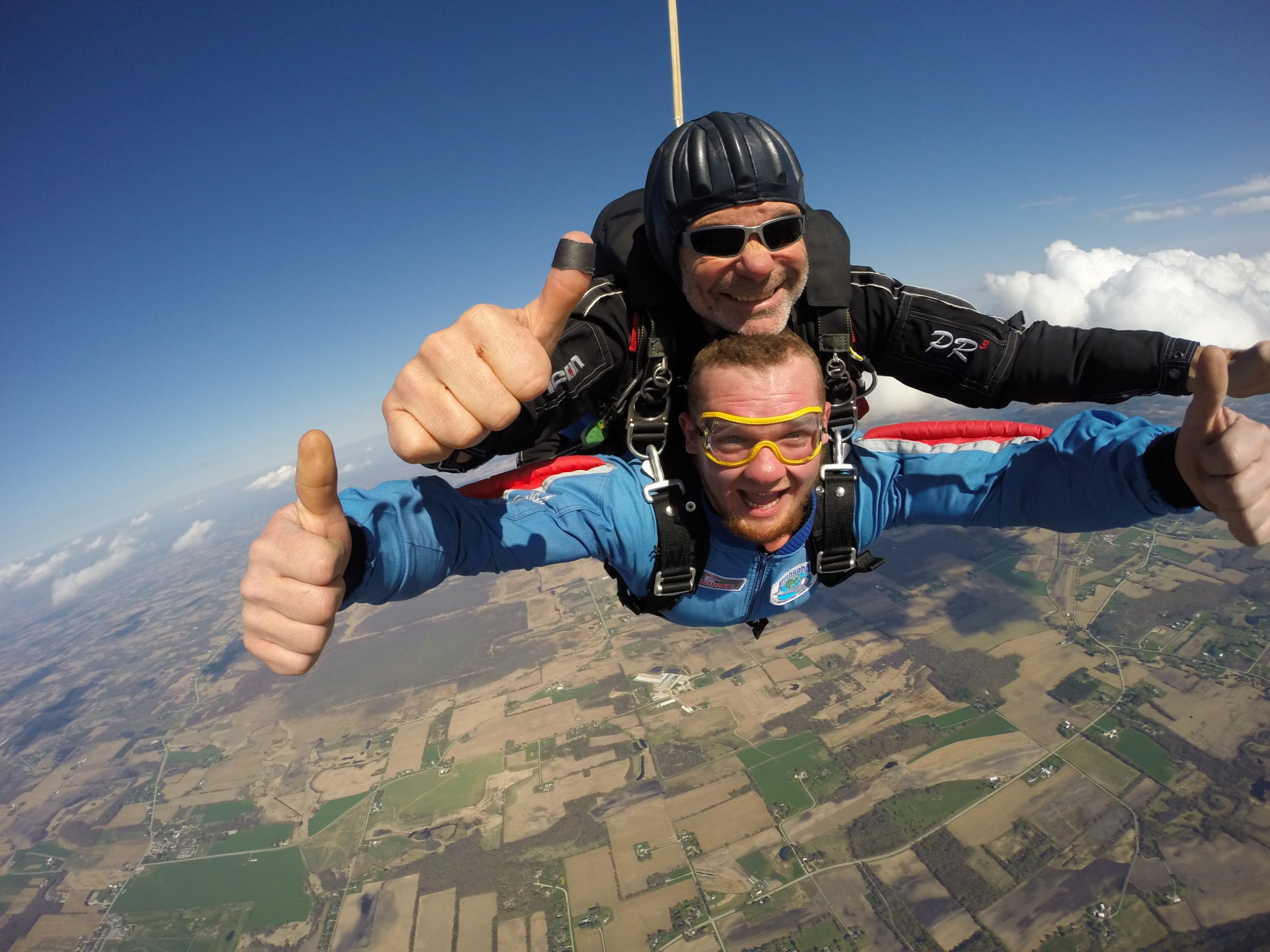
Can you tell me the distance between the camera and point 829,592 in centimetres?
2939

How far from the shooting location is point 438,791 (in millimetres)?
19391

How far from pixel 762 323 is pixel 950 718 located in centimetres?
1993

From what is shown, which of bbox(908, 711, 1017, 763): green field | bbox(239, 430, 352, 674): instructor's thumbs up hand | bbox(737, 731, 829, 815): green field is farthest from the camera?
bbox(908, 711, 1017, 763): green field

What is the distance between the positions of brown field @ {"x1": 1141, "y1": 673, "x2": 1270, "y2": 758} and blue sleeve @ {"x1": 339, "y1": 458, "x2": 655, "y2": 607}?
22376 mm

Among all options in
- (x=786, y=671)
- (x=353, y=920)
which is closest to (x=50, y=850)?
(x=353, y=920)

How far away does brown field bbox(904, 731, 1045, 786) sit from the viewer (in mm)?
14812

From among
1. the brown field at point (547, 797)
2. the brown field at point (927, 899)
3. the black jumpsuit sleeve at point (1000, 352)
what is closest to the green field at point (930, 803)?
the brown field at point (927, 899)

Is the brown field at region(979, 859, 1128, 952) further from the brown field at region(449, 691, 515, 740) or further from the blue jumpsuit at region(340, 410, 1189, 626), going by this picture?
the brown field at region(449, 691, 515, 740)

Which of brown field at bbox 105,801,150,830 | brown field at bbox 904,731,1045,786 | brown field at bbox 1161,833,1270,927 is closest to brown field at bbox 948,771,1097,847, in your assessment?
brown field at bbox 904,731,1045,786

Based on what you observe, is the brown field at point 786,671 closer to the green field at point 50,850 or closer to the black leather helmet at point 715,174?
the black leather helmet at point 715,174

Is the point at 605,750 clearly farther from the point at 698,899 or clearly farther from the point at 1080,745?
the point at 1080,745

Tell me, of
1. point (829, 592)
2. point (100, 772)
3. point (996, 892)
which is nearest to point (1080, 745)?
point (996, 892)

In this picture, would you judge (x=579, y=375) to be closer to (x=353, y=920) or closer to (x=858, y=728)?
(x=858, y=728)

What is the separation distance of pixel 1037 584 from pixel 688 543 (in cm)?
2978
